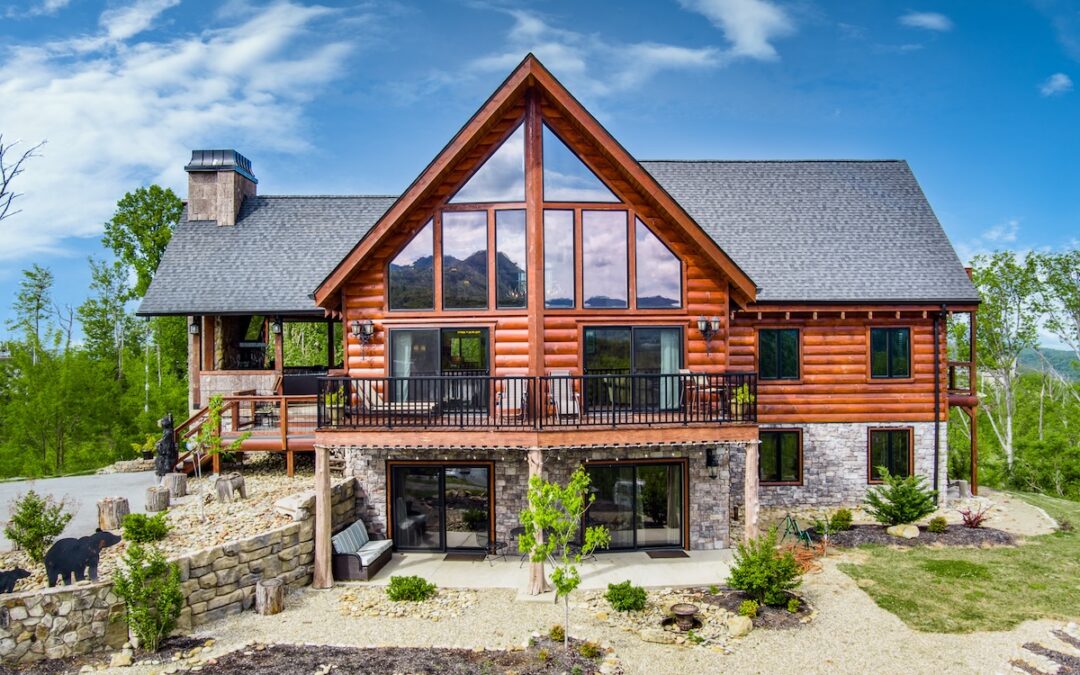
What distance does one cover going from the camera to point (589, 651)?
9.10 m

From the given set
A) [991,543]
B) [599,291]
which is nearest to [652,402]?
[599,291]

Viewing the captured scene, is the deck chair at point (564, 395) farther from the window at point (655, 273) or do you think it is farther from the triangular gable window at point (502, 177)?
the triangular gable window at point (502, 177)

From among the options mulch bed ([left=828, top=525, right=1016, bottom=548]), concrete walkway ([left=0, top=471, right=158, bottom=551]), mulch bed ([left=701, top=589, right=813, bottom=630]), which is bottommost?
mulch bed ([left=828, top=525, right=1016, bottom=548])

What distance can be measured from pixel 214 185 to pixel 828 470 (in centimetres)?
2055

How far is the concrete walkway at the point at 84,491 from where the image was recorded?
40.5 ft

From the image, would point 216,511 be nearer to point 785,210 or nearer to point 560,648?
point 560,648

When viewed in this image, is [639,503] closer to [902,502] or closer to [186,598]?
[902,502]

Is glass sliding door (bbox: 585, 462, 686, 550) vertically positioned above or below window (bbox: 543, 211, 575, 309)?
below

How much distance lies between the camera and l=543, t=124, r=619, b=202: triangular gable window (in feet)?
43.4

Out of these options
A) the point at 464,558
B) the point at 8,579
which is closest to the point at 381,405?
the point at 464,558

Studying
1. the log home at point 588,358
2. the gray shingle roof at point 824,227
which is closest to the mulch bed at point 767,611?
the log home at point 588,358

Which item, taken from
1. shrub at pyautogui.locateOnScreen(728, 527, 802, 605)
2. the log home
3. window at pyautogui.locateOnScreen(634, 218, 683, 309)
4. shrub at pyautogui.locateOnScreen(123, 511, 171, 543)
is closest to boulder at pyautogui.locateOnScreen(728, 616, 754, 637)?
shrub at pyautogui.locateOnScreen(728, 527, 802, 605)

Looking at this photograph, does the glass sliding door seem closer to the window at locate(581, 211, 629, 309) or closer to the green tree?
the window at locate(581, 211, 629, 309)

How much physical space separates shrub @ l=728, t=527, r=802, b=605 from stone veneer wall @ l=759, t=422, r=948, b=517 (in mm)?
6740
